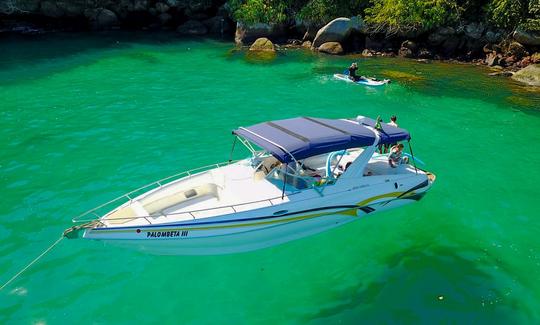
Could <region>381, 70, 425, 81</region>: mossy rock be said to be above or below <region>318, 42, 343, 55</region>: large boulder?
below

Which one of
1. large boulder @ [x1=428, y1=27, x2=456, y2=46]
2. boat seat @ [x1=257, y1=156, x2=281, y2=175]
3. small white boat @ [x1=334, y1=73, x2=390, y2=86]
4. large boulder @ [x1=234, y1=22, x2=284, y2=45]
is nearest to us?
boat seat @ [x1=257, y1=156, x2=281, y2=175]

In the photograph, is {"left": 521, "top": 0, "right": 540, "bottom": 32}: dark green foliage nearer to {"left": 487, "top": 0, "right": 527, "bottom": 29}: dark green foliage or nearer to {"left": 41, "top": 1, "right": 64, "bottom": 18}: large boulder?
{"left": 487, "top": 0, "right": 527, "bottom": 29}: dark green foliage

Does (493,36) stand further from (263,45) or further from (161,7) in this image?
(161,7)

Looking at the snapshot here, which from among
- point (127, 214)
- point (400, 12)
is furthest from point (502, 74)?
point (127, 214)

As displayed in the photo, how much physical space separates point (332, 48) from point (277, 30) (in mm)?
7631

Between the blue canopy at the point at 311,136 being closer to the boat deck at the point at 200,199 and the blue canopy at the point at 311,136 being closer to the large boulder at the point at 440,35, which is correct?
the boat deck at the point at 200,199

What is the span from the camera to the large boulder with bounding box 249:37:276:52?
139ft

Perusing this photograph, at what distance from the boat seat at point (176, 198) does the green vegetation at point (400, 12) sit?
33.5m

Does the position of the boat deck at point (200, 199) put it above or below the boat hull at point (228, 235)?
above

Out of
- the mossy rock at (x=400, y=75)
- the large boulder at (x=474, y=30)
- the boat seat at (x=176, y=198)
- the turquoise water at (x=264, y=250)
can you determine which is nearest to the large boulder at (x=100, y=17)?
the turquoise water at (x=264, y=250)

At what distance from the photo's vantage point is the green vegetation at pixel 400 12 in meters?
38.4

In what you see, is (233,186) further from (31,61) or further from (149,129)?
(31,61)

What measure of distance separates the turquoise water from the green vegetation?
8.25 metres

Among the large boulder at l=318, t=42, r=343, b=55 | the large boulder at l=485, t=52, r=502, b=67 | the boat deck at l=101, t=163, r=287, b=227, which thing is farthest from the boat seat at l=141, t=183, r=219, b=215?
the large boulder at l=485, t=52, r=502, b=67
